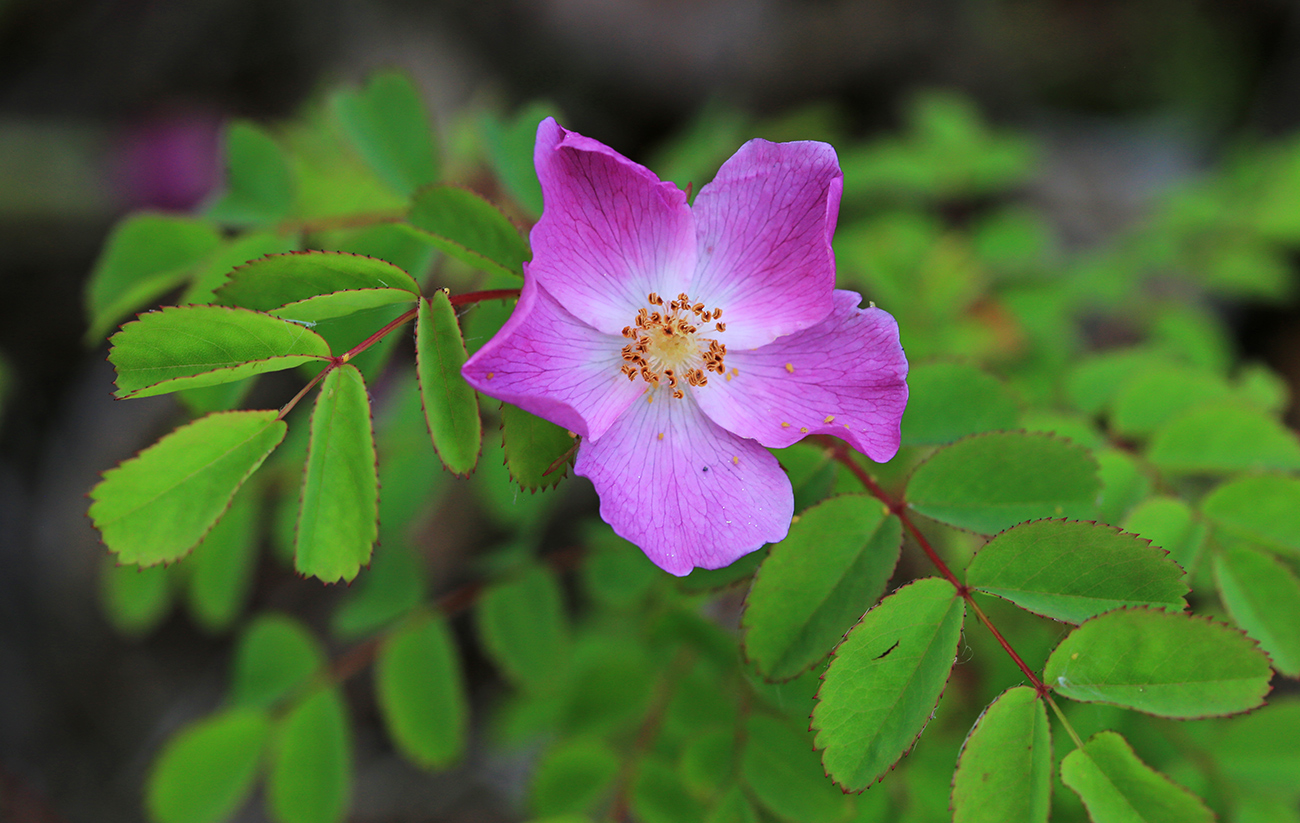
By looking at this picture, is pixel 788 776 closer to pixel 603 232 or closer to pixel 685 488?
pixel 685 488

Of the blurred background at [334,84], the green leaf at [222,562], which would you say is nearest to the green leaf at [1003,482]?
the green leaf at [222,562]

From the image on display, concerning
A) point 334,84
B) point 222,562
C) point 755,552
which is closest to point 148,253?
point 222,562

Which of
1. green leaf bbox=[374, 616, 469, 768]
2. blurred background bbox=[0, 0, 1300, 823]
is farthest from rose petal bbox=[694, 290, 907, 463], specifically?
blurred background bbox=[0, 0, 1300, 823]

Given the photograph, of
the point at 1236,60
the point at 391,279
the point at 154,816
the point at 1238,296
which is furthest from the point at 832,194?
the point at 1236,60

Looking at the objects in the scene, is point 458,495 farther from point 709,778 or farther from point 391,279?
point 391,279

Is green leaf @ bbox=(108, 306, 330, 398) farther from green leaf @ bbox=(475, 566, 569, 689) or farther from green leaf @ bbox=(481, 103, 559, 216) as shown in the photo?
green leaf @ bbox=(475, 566, 569, 689)

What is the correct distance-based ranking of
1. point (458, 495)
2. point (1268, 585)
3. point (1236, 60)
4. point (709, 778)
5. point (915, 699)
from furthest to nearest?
point (1236, 60), point (458, 495), point (709, 778), point (1268, 585), point (915, 699)
